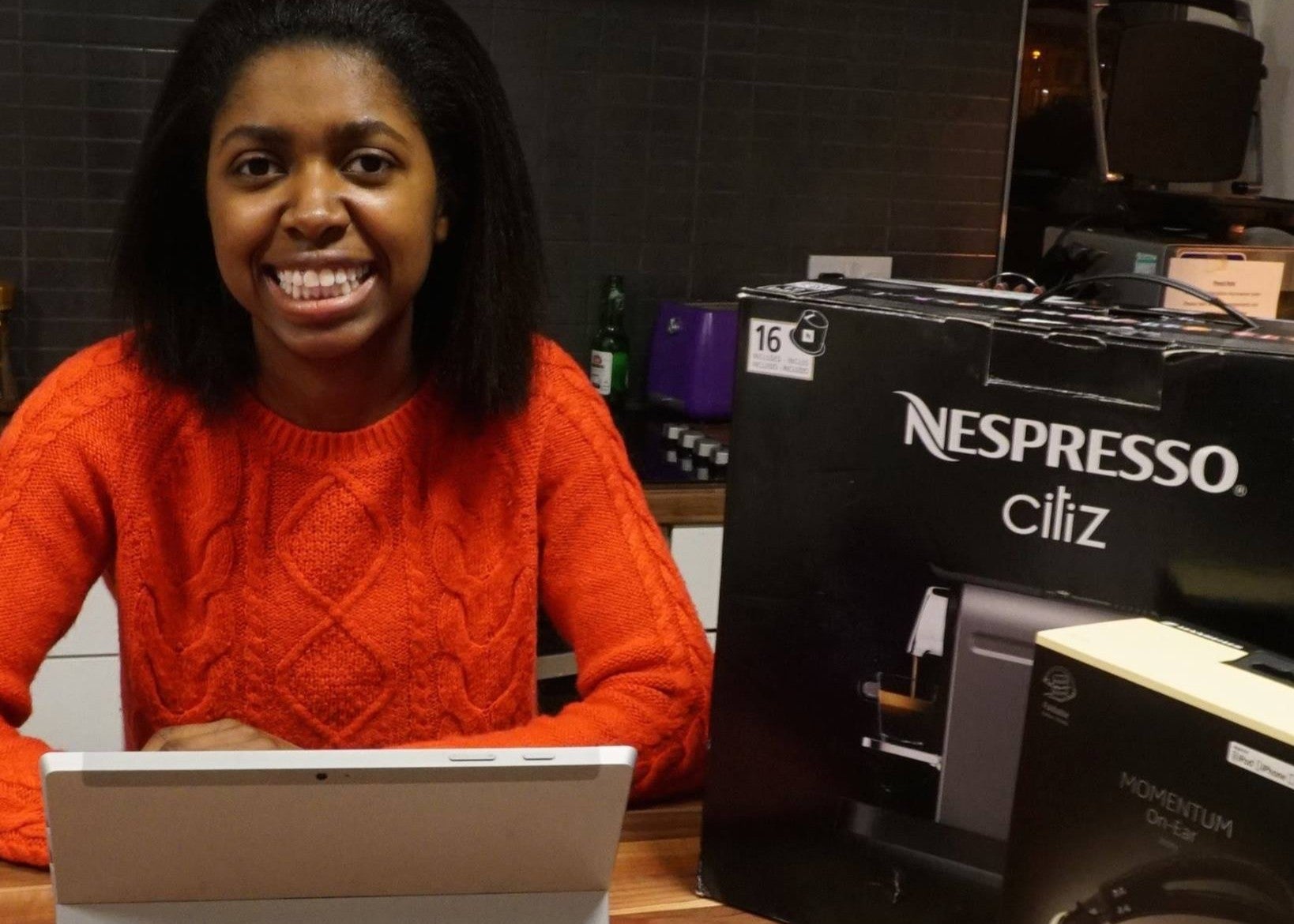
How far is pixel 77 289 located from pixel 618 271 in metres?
0.96

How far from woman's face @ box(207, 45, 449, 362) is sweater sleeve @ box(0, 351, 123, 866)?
0.64 feet

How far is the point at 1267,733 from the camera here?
68 centimetres

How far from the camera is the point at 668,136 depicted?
2.72 m

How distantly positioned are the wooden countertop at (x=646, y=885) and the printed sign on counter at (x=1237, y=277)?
6.01 ft

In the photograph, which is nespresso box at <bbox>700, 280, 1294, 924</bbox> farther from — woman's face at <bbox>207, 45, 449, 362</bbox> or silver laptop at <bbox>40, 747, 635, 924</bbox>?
woman's face at <bbox>207, 45, 449, 362</bbox>

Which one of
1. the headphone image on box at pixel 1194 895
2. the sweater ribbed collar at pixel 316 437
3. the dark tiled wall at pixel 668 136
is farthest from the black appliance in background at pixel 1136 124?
the headphone image on box at pixel 1194 895

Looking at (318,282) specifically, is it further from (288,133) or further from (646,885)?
(646,885)

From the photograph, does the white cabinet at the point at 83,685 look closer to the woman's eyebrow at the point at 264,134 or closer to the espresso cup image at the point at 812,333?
the woman's eyebrow at the point at 264,134

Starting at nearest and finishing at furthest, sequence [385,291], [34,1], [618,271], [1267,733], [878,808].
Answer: [1267,733] → [878,808] → [385,291] → [34,1] → [618,271]

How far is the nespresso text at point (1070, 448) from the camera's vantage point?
2.57ft

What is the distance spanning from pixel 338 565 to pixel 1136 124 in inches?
78.7

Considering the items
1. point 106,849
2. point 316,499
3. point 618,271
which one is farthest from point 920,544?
point 618,271

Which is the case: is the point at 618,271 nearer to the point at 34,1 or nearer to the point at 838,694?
the point at 34,1

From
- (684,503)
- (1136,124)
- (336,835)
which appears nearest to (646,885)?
(336,835)
